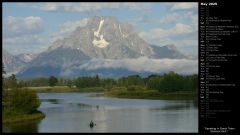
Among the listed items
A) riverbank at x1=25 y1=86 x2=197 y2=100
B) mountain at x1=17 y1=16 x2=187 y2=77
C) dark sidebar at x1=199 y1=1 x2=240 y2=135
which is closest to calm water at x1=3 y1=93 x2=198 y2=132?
riverbank at x1=25 y1=86 x2=197 y2=100

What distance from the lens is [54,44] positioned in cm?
976

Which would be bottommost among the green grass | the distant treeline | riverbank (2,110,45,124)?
riverbank (2,110,45,124)

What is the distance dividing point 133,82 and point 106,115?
1035 mm

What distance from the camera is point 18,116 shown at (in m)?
9.58

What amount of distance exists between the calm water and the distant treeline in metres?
0.27

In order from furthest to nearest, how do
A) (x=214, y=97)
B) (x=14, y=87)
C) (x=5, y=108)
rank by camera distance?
(x=14, y=87)
(x=5, y=108)
(x=214, y=97)

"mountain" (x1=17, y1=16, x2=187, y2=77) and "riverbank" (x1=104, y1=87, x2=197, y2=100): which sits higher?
"mountain" (x1=17, y1=16, x2=187, y2=77)

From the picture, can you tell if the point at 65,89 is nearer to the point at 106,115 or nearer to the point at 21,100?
the point at 21,100

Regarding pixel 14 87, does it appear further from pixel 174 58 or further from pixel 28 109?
pixel 174 58

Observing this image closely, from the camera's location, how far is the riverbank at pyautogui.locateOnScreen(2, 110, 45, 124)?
8841mm

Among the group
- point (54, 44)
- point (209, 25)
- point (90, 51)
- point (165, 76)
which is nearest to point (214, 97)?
point (209, 25)

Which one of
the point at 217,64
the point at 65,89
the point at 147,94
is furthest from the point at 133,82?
the point at 217,64

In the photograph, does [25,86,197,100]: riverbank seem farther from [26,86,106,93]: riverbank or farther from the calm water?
the calm water

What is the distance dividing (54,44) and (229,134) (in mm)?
4455
